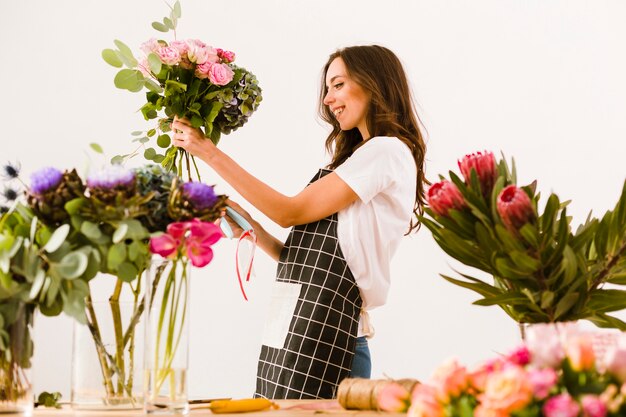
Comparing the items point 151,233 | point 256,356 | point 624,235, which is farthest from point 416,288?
point 151,233

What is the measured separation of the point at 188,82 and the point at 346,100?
63 cm

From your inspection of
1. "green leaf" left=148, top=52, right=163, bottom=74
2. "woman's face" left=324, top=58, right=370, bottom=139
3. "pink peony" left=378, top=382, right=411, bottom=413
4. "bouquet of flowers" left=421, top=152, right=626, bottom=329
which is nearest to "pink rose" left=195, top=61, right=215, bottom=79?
"green leaf" left=148, top=52, right=163, bottom=74

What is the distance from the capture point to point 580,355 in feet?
2.76

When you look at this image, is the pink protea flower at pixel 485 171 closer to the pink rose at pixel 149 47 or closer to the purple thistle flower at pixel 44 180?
the purple thistle flower at pixel 44 180

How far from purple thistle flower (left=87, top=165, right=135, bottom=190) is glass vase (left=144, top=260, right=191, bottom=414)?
132mm

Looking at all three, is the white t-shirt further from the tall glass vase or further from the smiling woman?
the tall glass vase

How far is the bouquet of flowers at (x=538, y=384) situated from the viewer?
0.79 meters

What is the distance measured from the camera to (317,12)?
391cm

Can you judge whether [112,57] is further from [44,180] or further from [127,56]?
[44,180]

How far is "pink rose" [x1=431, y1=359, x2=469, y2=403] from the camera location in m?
0.89

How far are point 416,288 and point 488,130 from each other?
78cm

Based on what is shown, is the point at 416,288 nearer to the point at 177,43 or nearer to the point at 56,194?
the point at 177,43

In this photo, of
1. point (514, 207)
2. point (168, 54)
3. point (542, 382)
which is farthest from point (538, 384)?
point (168, 54)

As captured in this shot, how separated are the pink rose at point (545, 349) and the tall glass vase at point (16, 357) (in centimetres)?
69
